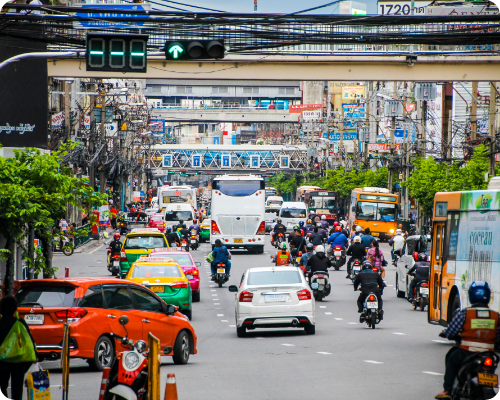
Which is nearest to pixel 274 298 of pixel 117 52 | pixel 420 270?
pixel 117 52

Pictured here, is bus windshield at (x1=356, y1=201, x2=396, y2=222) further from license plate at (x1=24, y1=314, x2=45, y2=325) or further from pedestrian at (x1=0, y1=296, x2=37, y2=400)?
pedestrian at (x1=0, y1=296, x2=37, y2=400)

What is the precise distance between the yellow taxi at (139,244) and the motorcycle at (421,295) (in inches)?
382

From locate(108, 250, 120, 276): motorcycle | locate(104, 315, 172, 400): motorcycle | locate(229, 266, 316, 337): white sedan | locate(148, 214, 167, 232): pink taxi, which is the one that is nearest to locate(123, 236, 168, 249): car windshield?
locate(108, 250, 120, 276): motorcycle

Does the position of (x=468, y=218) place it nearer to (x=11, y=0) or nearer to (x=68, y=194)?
(x=68, y=194)

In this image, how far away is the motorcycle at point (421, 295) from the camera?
2253cm

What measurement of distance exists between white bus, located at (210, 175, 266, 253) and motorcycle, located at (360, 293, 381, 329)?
85.8ft

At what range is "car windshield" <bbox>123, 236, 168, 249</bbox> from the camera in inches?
1188

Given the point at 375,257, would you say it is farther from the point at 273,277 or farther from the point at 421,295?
the point at 273,277

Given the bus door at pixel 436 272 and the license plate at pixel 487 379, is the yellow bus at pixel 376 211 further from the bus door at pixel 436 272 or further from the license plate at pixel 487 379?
the license plate at pixel 487 379

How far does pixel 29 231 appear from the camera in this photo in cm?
1977

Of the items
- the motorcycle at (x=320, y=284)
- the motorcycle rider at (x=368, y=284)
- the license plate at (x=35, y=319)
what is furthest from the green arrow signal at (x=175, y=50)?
the motorcycle at (x=320, y=284)

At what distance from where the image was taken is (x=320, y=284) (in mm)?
24578

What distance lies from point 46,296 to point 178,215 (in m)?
41.5

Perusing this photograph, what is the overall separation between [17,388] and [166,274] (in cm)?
1070
